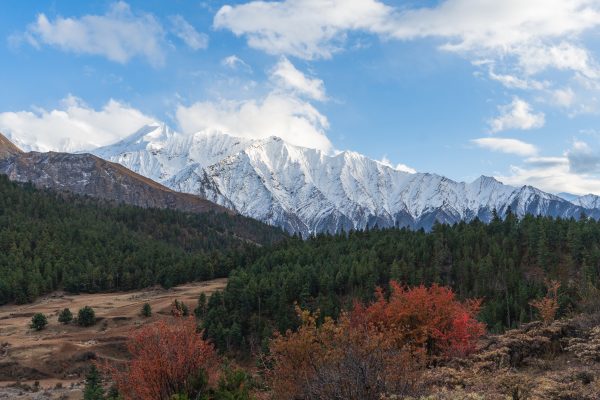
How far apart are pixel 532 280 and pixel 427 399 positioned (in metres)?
107

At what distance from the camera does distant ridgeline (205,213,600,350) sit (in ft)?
317

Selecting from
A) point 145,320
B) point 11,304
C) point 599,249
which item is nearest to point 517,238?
point 599,249

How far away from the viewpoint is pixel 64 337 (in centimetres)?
9206

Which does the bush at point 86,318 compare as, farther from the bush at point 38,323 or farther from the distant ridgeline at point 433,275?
the distant ridgeline at point 433,275

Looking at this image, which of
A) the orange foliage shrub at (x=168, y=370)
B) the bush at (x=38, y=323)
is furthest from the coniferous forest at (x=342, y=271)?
the orange foliage shrub at (x=168, y=370)

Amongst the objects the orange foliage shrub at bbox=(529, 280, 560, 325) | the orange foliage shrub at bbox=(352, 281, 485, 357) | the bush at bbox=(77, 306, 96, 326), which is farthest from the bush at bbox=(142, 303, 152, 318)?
the orange foliage shrub at bbox=(529, 280, 560, 325)

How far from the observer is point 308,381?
21078 mm

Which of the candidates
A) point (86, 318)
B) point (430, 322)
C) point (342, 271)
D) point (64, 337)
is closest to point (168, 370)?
point (430, 322)

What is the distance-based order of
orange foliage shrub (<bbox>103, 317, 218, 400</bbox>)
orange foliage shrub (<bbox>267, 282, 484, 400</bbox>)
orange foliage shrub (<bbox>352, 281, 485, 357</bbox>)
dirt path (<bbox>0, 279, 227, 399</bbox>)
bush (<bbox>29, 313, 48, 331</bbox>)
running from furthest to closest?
bush (<bbox>29, 313, 48, 331</bbox>) → dirt path (<bbox>0, 279, 227, 399</bbox>) → orange foliage shrub (<bbox>352, 281, 485, 357</bbox>) → orange foliage shrub (<bbox>103, 317, 218, 400</bbox>) → orange foliage shrub (<bbox>267, 282, 484, 400</bbox>)

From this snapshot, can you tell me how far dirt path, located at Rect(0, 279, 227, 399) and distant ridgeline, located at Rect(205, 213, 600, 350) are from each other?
55.3 feet

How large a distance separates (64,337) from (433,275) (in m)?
80.0

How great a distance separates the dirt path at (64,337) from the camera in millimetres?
75750

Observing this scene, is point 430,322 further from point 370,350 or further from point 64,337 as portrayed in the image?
point 64,337

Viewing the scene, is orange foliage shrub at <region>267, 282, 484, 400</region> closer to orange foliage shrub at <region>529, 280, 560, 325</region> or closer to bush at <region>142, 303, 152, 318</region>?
orange foliage shrub at <region>529, 280, 560, 325</region>
